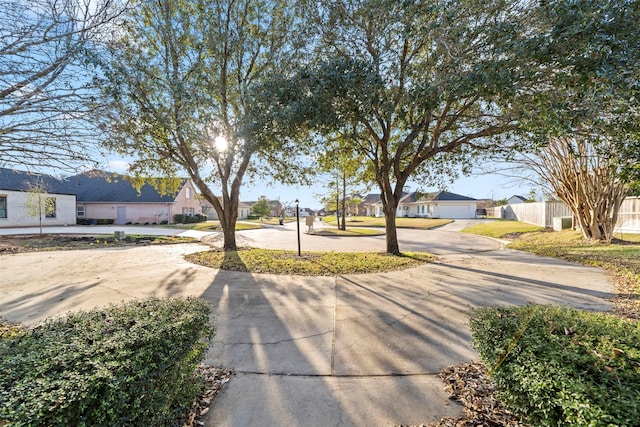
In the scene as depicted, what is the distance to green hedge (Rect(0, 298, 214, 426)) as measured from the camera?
1251 mm

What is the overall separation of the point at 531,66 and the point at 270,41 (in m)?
7.54

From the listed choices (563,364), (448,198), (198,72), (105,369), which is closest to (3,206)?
(198,72)

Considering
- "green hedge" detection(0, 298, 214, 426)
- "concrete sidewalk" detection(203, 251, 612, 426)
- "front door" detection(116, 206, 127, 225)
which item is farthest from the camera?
"front door" detection(116, 206, 127, 225)

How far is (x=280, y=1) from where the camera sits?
7891mm

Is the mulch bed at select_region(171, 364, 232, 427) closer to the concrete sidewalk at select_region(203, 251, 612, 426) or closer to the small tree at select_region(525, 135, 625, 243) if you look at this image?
the concrete sidewalk at select_region(203, 251, 612, 426)

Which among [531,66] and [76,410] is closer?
[76,410]

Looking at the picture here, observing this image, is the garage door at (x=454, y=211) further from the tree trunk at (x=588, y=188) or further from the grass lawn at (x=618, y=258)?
the tree trunk at (x=588, y=188)

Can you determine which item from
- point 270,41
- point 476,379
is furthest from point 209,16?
point 476,379

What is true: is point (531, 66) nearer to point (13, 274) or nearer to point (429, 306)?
point (429, 306)

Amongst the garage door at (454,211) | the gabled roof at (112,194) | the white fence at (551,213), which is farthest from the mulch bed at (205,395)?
the garage door at (454,211)

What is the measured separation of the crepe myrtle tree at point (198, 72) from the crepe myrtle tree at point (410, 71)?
1.42 meters

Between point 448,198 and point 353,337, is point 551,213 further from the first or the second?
point 353,337

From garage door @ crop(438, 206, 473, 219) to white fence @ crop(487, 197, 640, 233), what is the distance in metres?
4.42

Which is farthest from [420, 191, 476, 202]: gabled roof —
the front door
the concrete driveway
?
the front door
